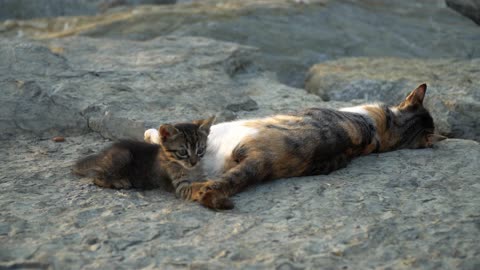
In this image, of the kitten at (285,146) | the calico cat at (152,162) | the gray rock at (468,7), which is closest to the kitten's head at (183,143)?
the calico cat at (152,162)

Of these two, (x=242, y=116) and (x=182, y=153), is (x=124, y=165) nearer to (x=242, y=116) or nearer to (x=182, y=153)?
(x=182, y=153)

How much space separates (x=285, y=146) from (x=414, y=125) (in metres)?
1.66

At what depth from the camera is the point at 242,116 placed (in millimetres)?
6633

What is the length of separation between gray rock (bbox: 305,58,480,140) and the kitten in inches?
60.2

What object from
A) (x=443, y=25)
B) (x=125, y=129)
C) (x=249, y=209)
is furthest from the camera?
(x=443, y=25)

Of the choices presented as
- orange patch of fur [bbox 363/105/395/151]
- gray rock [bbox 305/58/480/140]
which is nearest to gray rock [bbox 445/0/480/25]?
gray rock [bbox 305/58/480/140]

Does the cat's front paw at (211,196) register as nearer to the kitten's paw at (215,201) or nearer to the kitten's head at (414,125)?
the kitten's paw at (215,201)

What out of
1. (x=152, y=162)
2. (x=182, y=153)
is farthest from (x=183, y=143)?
(x=152, y=162)

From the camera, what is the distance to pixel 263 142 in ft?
15.1

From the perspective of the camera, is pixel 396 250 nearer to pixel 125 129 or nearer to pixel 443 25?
pixel 125 129

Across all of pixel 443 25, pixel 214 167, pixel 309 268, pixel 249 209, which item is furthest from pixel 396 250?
pixel 443 25

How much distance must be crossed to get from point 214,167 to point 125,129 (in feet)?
4.87

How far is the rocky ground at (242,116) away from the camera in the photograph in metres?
3.52

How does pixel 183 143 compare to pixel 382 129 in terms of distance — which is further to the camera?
pixel 382 129
